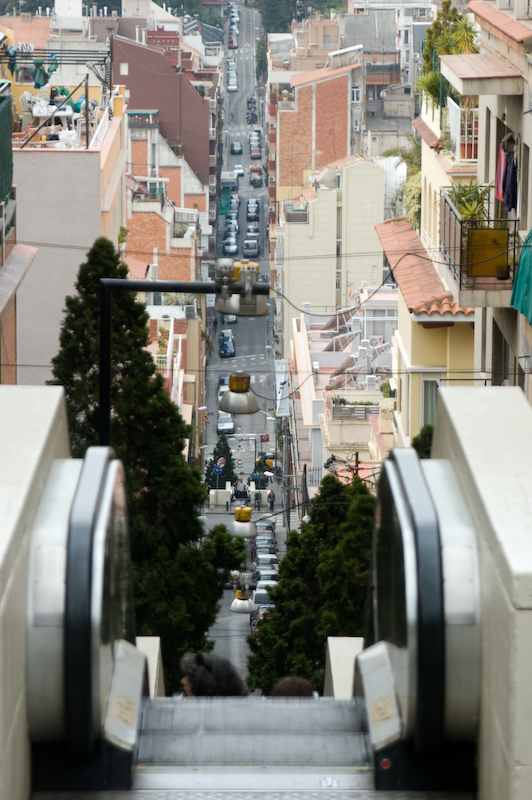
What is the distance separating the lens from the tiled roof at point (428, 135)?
23703 millimetres

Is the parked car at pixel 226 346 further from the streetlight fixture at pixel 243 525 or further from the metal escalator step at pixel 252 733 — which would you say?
the metal escalator step at pixel 252 733

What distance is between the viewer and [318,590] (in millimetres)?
15430

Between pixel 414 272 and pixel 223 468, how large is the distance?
136 ft

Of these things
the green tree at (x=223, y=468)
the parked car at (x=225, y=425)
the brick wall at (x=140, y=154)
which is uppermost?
the brick wall at (x=140, y=154)

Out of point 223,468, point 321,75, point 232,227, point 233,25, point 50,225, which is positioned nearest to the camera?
point 50,225

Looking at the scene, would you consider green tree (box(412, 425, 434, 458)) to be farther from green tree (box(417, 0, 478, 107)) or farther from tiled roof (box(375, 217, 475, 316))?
green tree (box(417, 0, 478, 107))

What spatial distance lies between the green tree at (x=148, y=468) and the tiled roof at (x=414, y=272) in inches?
275

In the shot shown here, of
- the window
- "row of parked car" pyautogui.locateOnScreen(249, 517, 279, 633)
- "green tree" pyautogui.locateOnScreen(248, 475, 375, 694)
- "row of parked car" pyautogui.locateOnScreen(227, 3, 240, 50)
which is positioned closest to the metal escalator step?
"green tree" pyautogui.locateOnScreen(248, 475, 375, 694)

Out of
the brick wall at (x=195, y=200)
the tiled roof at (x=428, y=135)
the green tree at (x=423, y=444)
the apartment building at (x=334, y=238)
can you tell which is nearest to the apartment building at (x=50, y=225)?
the tiled roof at (x=428, y=135)

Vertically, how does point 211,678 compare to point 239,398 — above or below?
above

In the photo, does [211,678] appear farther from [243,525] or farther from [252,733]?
[243,525]

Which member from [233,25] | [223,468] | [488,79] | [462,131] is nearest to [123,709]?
[488,79]

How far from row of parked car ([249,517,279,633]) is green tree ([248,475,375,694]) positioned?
23110mm

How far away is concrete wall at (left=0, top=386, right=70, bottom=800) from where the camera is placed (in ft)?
14.8
